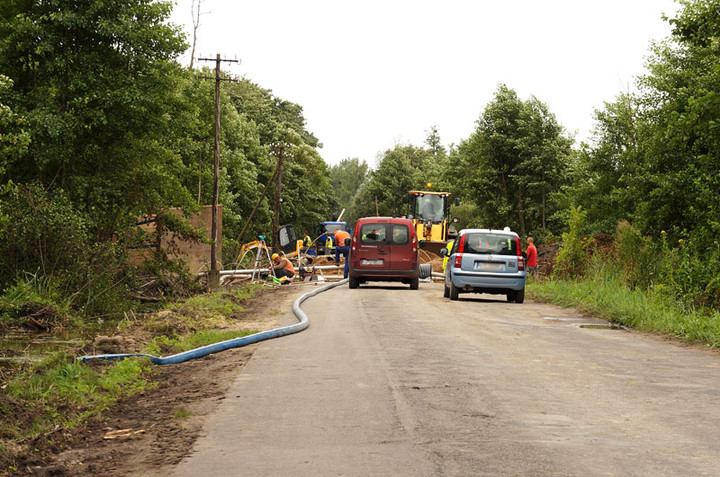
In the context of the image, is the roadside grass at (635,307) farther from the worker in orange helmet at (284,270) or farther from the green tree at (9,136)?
the green tree at (9,136)

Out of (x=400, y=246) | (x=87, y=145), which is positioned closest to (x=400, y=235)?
(x=400, y=246)

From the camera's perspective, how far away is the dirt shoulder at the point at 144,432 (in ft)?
19.5

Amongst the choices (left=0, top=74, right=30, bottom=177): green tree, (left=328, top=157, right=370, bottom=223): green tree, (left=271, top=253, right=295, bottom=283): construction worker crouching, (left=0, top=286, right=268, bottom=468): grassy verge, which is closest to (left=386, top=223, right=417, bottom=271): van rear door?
(left=271, top=253, right=295, bottom=283): construction worker crouching

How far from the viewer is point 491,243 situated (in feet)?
76.9

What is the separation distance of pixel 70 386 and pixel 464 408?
13.1 ft

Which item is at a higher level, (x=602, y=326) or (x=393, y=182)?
(x=393, y=182)

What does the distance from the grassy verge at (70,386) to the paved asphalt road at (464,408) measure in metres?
1.16

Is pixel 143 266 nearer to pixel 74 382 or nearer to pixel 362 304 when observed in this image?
pixel 362 304

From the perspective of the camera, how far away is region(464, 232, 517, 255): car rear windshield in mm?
23250

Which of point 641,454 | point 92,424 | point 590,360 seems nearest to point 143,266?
point 590,360

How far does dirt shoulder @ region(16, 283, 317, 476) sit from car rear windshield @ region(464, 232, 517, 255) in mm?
13428

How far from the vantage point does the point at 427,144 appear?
149m

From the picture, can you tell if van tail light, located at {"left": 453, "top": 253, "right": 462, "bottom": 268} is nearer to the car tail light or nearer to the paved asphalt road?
the car tail light

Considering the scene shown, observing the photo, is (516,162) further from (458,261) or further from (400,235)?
(458,261)
